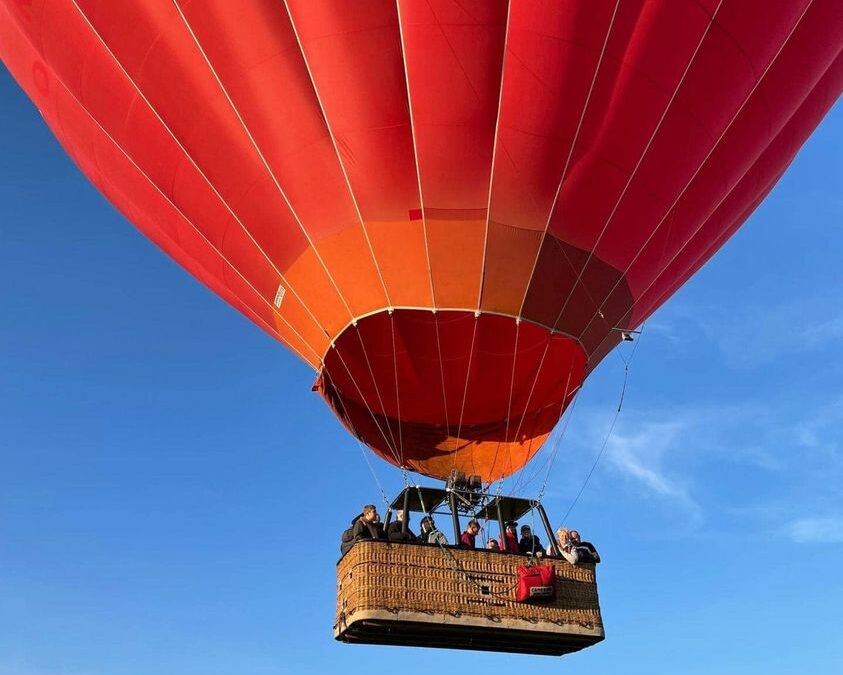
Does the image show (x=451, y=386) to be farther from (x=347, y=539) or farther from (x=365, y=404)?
(x=347, y=539)

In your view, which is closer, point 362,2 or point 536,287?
point 362,2

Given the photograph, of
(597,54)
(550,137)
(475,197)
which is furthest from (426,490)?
(597,54)

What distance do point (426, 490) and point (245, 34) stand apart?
3952 mm

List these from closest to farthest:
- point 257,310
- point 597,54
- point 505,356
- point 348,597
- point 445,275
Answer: point 348,597
point 597,54
point 445,275
point 505,356
point 257,310

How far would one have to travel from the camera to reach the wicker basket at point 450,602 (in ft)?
21.8

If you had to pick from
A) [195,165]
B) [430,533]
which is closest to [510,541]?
[430,533]

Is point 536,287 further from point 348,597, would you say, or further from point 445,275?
point 348,597

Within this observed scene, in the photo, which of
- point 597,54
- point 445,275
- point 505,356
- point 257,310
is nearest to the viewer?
point 597,54

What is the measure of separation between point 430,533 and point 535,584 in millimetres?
995

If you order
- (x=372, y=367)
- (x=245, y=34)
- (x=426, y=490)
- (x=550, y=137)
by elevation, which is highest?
(x=245, y=34)

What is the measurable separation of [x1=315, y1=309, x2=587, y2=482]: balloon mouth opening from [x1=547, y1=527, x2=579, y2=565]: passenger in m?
1.34

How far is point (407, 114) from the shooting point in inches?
295

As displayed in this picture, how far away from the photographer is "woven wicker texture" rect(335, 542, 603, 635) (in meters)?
6.65

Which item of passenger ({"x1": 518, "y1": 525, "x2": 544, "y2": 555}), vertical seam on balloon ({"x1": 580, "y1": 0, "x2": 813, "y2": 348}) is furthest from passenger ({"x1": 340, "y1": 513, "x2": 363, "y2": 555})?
vertical seam on balloon ({"x1": 580, "y1": 0, "x2": 813, "y2": 348})
